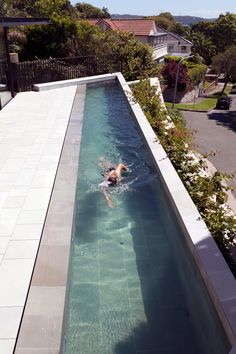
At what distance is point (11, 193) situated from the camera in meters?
6.42

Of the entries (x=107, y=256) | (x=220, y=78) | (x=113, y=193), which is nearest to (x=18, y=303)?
(x=107, y=256)

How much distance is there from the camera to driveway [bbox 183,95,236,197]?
834 inches

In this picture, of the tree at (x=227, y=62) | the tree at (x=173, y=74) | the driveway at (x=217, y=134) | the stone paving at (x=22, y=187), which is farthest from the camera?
the tree at (x=227, y=62)

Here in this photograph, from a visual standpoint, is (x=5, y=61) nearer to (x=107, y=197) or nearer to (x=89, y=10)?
(x=107, y=197)

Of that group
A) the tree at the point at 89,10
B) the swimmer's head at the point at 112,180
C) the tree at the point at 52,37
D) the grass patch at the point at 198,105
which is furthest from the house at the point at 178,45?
the swimmer's head at the point at 112,180

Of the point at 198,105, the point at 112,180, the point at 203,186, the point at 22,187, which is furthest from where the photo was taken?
the point at 198,105

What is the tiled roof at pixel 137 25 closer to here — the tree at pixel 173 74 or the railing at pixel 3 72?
the tree at pixel 173 74

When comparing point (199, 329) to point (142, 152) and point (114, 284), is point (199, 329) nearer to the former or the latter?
point (114, 284)

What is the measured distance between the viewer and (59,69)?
17391 mm

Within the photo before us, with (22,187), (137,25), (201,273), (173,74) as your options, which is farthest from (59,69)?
(137,25)

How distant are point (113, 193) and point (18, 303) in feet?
11.0

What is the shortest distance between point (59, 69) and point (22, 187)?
1199 cm

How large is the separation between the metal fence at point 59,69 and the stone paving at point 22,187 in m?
2.46

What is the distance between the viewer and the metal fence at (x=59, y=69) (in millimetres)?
15498
